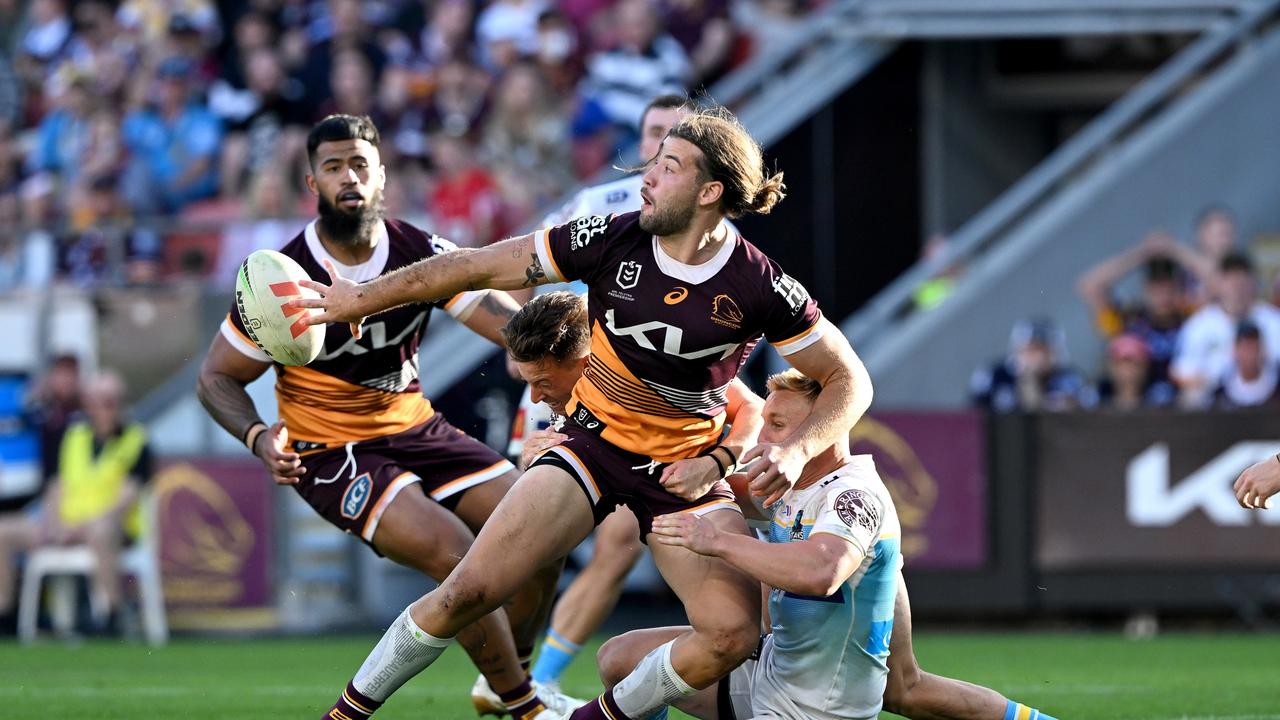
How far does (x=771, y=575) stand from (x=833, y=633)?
357 mm

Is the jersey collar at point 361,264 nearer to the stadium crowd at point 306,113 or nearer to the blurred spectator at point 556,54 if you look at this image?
the stadium crowd at point 306,113

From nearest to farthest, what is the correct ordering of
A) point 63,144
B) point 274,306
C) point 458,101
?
point 274,306 < point 458,101 < point 63,144

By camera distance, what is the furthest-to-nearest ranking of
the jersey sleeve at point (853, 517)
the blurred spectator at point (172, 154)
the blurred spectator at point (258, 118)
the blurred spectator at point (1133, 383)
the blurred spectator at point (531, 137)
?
1. the blurred spectator at point (172, 154)
2. the blurred spectator at point (258, 118)
3. the blurred spectator at point (531, 137)
4. the blurred spectator at point (1133, 383)
5. the jersey sleeve at point (853, 517)

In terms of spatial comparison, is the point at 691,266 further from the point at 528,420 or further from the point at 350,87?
the point at 350,87

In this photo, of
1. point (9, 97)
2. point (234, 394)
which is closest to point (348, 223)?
point (234, 394)

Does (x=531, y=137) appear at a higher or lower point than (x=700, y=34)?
lower

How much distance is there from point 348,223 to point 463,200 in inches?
300

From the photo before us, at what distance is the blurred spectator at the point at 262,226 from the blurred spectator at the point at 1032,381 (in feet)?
17.8

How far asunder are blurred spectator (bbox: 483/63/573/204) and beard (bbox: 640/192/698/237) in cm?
922

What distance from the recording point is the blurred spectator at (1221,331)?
13023 millimetres

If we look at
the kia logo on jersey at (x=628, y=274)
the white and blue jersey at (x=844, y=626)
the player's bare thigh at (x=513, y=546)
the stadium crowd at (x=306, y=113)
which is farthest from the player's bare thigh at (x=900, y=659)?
the stadium crowd at (x=306, y=113)

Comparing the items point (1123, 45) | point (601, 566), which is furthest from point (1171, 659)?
point (1123, 45)

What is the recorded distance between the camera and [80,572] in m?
13.9

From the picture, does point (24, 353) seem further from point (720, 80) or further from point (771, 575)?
point (771, 575)
